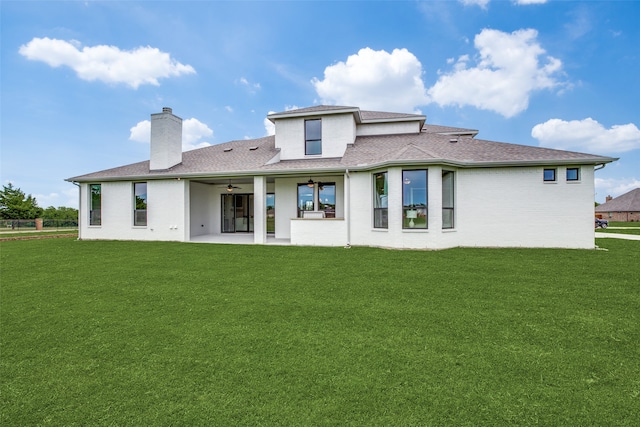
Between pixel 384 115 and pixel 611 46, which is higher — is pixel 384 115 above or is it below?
below

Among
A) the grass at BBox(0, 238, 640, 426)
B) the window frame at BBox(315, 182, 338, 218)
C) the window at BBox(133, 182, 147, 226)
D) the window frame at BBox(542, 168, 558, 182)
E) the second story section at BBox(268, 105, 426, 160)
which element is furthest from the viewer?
the window at BBox(133, 182, 147, 226)

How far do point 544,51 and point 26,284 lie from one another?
21.9 metres

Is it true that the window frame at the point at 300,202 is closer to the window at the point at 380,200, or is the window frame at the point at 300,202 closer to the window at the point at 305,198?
the window at the point at 305,198

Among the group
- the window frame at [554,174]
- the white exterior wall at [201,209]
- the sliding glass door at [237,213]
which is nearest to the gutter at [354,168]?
the window frame at [554,174]

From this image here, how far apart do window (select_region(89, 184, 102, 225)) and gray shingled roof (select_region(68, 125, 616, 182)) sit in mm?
617

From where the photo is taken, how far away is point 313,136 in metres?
13.7

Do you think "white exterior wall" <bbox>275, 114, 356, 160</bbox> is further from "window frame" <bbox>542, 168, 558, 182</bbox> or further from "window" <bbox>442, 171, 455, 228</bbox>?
"window frame" <bbox>542, 168, 558, 182</bbox>

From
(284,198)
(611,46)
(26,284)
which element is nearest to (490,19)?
(611,46)

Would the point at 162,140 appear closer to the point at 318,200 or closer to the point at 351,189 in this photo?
the point at 318,200

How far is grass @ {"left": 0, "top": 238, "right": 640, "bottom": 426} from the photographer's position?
216 cm

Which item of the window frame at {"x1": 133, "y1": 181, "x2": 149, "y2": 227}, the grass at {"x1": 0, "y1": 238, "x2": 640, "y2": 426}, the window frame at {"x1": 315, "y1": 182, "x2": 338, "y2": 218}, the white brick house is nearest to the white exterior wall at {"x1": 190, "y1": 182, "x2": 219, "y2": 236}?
the white brick house

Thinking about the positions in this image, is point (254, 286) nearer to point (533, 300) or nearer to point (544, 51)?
point (533, 300)

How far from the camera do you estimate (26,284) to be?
231 inches

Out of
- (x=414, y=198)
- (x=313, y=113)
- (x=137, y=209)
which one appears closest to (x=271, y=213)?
(x=313, y=113)
